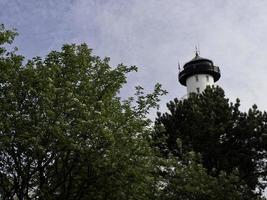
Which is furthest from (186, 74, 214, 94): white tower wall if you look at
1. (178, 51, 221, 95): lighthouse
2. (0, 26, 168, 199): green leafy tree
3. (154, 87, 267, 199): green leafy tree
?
(0, 26, 168, 199): green leafy tree

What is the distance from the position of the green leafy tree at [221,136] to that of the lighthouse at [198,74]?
107 feet

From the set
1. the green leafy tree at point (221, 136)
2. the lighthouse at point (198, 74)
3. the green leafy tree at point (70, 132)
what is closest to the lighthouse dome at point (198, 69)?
the lighthouse at point (198, 74)

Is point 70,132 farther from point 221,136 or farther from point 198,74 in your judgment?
point 198,74

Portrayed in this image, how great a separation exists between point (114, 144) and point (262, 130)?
73.5 ft

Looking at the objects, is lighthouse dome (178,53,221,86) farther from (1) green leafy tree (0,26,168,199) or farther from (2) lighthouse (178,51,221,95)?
(1) green leafy tree (0,26,168,199)

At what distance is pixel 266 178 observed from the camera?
38344 millimetres

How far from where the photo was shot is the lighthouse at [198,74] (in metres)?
74.4

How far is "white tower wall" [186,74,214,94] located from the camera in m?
73.9

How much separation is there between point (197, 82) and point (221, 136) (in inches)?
1404

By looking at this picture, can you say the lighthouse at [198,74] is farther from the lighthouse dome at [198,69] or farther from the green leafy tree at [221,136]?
the green leafy tree at [221,136]

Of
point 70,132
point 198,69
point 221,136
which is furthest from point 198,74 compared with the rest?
point 70,132

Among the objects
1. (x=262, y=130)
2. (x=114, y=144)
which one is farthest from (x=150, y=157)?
(x=262, y=130)

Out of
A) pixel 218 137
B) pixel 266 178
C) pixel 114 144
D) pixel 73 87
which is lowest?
pixel 114 144

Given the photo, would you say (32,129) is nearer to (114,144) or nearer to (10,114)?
(10,114)
